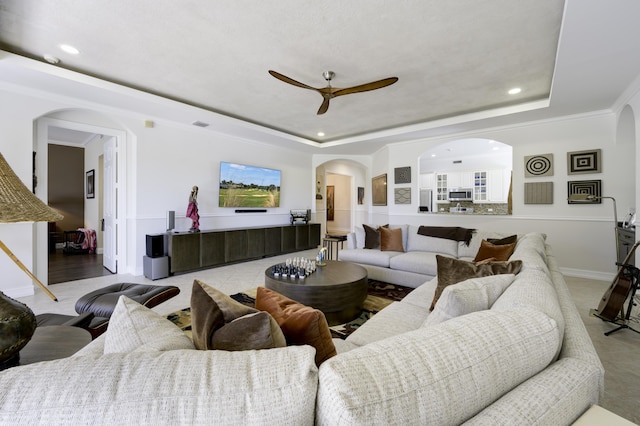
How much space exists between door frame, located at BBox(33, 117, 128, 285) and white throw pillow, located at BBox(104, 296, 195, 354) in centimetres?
404

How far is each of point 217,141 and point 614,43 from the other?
5.35 m

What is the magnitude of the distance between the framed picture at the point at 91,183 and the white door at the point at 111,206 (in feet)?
6.49

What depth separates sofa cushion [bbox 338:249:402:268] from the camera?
3.94 meters

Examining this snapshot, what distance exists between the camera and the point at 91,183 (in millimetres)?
6473

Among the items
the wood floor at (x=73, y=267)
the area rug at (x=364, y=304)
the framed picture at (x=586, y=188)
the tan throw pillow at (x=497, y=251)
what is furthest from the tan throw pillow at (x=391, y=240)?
the wood floor at (x=73, y=267)

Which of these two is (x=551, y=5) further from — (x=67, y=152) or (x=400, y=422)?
(x=67, y=152)

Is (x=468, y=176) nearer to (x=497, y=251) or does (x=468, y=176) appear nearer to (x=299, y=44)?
(x=497, y=251)

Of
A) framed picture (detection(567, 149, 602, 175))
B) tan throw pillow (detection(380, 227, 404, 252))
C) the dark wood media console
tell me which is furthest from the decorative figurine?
framed picture (detection(567, 149, 602, 175))

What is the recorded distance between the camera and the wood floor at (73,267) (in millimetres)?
4252

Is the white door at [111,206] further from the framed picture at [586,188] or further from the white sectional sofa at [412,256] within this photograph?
the framed picture at [586,188]

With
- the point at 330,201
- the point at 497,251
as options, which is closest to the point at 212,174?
the point at 497,251

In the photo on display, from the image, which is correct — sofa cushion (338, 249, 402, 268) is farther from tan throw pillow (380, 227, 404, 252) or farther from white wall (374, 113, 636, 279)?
white wall (374, 113, 636, 279)

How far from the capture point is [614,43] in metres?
2.34

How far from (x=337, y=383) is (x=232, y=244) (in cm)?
492
